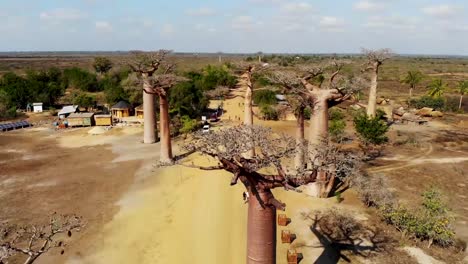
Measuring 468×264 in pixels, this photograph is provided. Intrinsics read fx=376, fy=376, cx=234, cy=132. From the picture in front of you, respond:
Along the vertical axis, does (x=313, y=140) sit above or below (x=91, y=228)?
above

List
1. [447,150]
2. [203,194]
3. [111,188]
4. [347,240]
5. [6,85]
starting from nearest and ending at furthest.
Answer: [347,240] → [203,194] → [111,188] → [447,150] → [6,85]

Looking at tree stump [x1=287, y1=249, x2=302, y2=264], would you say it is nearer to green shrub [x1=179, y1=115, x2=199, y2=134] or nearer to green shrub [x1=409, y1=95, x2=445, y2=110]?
green shrub [x1=179, y1=115, x2=199, y2=134]

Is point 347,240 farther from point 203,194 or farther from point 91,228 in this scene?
point 91,228

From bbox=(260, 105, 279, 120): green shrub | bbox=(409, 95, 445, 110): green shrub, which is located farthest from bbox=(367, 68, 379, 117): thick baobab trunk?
bbox=(409, 95, 445, 110): green shrub

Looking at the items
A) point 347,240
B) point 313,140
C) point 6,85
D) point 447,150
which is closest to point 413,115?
point 447,150

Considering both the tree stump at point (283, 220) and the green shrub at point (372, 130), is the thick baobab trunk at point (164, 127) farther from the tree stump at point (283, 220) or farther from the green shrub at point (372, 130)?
the green shrub at point (372, 130)

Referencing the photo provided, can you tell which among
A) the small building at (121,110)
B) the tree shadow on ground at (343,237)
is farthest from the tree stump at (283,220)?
the small building at (121,110)
